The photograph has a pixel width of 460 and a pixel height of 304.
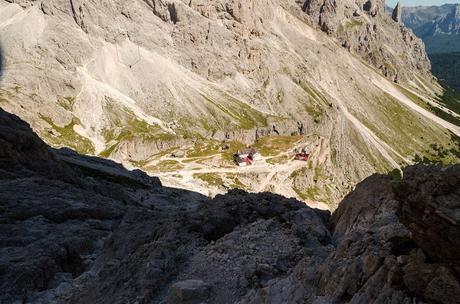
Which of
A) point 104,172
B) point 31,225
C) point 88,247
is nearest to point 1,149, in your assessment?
point 31,225

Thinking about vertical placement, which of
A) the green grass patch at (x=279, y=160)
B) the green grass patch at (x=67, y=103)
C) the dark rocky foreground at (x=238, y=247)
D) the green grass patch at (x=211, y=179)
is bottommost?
the dark rocky foreground at (x=238, y=247)

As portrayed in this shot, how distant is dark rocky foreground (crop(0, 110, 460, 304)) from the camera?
15.3 metres

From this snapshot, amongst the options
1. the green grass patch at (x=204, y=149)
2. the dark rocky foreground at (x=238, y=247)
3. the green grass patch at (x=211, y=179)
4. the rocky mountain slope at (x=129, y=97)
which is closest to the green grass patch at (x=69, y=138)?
the rocky mountain slope at (x=129, y=97)

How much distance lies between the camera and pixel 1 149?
5444 cm

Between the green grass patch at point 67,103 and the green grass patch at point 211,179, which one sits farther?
the green grass patch at point 67,103

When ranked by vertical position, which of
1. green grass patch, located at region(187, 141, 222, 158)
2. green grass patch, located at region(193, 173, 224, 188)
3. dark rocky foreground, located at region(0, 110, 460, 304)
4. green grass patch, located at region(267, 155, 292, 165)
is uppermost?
green grass patch, located at region(187, 141, 222, 158)

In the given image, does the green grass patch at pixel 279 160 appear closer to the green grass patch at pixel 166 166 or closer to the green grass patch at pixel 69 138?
the green grass patch at pixel 166 166

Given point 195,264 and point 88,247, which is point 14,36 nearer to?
point 88,247

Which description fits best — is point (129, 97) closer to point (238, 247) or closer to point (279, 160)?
point (279, 160)

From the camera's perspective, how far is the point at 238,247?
27703 mm

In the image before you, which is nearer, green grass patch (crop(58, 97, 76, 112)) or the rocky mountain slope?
the rocky mountain slope

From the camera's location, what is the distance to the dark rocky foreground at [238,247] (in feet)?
50.1

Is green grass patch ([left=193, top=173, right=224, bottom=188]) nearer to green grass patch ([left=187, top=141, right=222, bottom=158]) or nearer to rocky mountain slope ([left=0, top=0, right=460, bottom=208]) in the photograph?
rocky mountain slope ([left=0, top=0, right=460, bottom=208])

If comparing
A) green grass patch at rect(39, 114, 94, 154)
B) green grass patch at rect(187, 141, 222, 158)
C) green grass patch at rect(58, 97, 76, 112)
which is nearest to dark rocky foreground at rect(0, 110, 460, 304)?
green grass patch at rect(39, 114, 94, 154)
